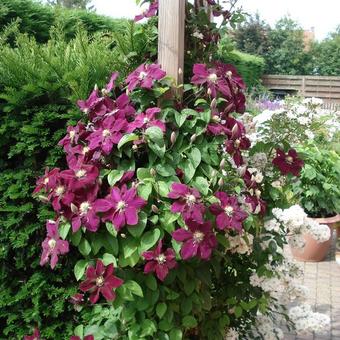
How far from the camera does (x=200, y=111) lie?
2082 millimetres

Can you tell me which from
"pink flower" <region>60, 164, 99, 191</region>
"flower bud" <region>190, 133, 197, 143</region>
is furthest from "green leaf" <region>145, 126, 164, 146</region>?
"pink flower" <region>60, 164, 99, 191</region>

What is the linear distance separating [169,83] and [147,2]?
45cm

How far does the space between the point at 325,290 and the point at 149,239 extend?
2.86m

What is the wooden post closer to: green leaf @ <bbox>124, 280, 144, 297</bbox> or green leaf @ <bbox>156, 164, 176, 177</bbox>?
green leaf @ <bbox>156, 164, 176, 177</bbox>

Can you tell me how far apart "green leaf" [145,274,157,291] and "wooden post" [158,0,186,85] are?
80 centimetres

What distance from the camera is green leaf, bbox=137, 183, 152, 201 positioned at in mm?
1829

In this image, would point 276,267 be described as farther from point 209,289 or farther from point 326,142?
point 326,142

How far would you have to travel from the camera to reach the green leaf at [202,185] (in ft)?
6.26

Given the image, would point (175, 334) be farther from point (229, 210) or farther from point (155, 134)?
point (155, 134)

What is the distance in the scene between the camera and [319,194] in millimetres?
4875

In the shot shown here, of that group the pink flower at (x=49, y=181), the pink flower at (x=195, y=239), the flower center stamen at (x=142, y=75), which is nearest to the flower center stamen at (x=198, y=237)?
the pink flower at (x=195, y=239)

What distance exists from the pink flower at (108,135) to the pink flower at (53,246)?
1.08ft

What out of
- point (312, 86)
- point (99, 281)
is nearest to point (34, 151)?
point (99, 281)

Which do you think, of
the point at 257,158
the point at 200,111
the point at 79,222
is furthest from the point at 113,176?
the point at 257,158
